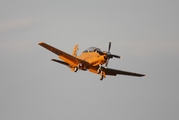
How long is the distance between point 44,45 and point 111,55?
9.36m

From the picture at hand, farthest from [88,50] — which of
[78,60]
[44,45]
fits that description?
[44,45]

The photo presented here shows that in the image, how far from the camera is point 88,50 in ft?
252

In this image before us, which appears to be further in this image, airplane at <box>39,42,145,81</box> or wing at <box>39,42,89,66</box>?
wing at <box>39,42,89,66</box>

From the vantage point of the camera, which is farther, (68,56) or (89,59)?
(68,56)

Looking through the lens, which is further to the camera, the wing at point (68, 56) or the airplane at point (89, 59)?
the wing at point (68, 56)

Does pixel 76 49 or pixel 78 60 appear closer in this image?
pixel 78 60

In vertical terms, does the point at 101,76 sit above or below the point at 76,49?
below

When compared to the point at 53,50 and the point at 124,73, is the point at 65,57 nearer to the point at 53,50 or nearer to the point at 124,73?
the point at 53,50

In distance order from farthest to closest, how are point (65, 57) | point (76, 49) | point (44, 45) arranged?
point (76, 49) → point (65, 57) → point (44, 45)

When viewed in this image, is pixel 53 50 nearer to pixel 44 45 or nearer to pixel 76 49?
pixel 44 45

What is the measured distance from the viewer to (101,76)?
2965 inches

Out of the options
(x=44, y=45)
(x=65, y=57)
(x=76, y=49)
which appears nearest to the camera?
(x=44, y=45)

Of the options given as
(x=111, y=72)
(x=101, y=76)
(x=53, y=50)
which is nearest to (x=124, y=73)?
(x=111, y=72)

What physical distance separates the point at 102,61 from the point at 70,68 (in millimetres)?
6659
